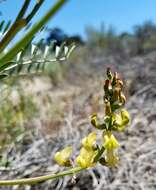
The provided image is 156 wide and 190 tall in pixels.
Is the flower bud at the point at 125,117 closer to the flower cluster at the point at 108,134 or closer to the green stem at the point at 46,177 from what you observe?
the flower cluster at the point at 108,134

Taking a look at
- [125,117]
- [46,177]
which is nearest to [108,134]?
[125,117]

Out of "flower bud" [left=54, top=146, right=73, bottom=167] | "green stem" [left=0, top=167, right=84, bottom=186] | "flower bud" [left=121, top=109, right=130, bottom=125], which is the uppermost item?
"flower bud" [left=121, top=109, right=130, bottom=125]

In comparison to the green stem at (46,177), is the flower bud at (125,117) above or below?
above

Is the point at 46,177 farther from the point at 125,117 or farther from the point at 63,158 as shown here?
the point at 125,117

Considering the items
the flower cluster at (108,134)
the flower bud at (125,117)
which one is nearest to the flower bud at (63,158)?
the flower cluster at (108,134)

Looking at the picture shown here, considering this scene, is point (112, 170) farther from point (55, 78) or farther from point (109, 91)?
point (55, 78)

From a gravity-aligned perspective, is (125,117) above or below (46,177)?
above

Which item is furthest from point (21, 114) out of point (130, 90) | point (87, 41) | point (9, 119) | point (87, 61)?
point (87, 41)

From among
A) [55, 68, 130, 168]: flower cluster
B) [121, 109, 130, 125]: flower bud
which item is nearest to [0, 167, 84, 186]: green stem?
[55, 68, 130, 168]: flower cluster

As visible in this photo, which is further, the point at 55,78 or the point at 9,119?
the point at 55,78

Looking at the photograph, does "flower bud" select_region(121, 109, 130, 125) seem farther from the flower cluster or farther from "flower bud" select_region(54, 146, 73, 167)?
"flower bud" select_region(54, 146, 73, 167)

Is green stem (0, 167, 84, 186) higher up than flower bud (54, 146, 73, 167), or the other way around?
flower bud (54, 146, 73, 167)
